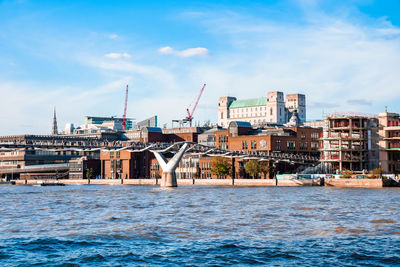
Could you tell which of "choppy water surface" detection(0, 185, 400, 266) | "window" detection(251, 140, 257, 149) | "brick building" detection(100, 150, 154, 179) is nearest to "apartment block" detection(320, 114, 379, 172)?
"window" detection(251, 140, 257, 149)

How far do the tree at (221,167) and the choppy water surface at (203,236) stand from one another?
8773cm

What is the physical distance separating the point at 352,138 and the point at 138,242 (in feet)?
319

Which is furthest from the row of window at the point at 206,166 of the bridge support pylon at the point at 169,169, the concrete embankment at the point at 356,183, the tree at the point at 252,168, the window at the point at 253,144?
the concrete embankment at the point at 356,183

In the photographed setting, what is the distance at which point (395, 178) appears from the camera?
111 metres

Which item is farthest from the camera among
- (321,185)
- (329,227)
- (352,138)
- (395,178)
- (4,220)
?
(352,138)

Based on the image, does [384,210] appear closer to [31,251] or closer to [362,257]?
[362,257]

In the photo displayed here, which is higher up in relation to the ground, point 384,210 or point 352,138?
point 352,138

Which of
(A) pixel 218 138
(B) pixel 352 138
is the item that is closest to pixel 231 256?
(B) pixel 352 138

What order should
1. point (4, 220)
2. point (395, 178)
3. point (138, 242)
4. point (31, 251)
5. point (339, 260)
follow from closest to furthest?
point (339, 260) < point (31, 251) < point (138, 242) < point (4, 220) < point (395, 178)

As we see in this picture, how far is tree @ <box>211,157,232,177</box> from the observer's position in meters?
151

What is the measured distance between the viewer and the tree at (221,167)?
15062 centimetres

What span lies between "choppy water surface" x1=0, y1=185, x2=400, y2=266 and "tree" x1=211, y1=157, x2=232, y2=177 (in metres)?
87.7

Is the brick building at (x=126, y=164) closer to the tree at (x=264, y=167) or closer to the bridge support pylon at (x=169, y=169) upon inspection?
the tree at (x=264, y=167)

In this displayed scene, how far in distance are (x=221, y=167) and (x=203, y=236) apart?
10931 centimetres
